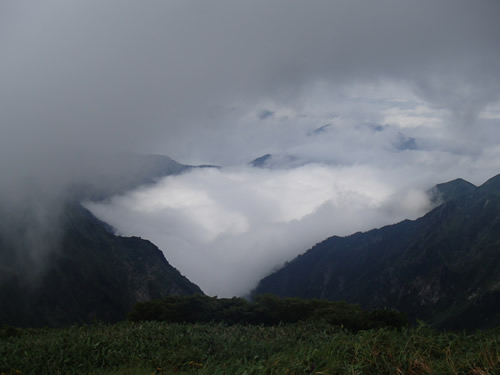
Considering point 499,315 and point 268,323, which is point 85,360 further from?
point 499,315

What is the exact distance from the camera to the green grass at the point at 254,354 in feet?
33.9

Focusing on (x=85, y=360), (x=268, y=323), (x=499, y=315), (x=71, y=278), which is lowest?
(x=499, y=315)

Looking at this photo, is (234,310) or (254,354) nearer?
(254,354)

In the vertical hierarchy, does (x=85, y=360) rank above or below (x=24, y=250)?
below

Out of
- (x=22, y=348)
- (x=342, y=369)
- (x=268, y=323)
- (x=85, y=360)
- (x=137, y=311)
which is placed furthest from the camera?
(x=137, y=311)

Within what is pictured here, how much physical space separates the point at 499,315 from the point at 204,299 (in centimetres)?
15869

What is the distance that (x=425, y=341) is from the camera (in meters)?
12.2

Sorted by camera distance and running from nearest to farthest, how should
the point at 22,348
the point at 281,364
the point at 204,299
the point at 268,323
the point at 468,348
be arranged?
the point at 281,364, the point at 468,348, the point at 22,348, the point at 268,323, the point at 204,299

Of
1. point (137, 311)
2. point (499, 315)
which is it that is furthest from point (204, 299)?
point (499, 315)

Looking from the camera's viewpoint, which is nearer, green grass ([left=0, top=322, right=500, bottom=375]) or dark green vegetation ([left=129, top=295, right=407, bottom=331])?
green grass ([left=0, top=322, right=500, bottom=375])

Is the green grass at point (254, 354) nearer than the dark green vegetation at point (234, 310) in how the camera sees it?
Yes

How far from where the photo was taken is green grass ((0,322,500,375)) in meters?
10.3

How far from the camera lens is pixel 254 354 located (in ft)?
46.1

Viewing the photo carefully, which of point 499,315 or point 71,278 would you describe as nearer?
point 499,315
